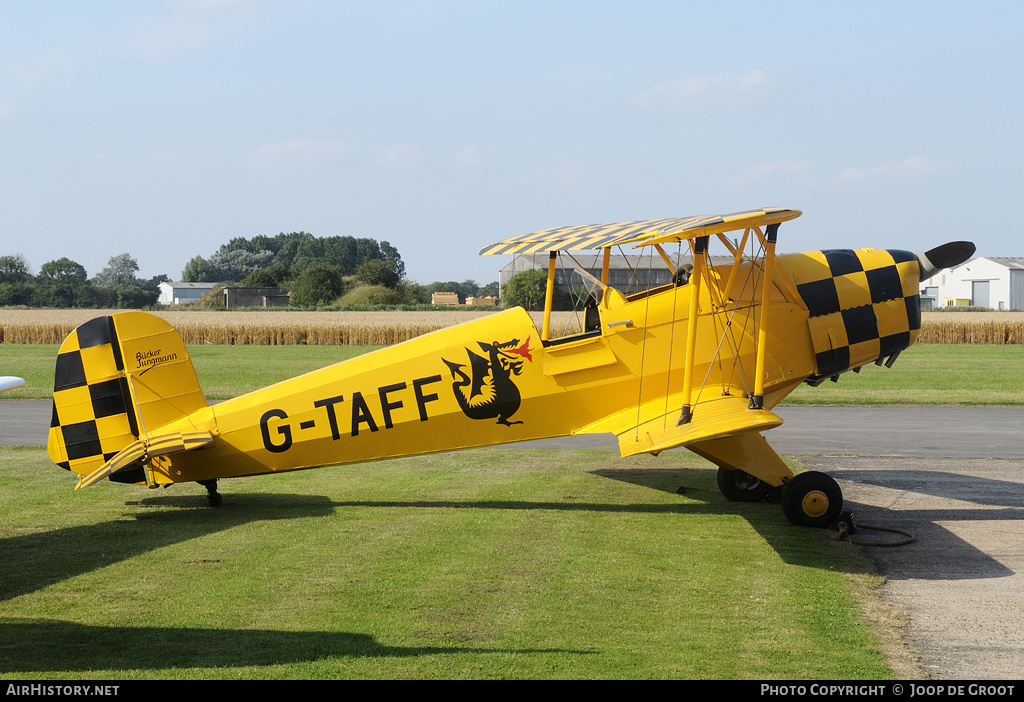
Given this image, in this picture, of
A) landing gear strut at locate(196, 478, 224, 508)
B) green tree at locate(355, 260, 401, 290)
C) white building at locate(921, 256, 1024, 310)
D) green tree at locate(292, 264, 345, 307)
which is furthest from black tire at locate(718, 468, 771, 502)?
white building at locate(921, 256, 1024, 310)

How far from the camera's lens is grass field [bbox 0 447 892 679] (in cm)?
561

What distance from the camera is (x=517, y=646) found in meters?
5.82

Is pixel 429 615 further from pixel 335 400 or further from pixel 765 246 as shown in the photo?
pixel 765 246

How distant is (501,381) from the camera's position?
9586mm

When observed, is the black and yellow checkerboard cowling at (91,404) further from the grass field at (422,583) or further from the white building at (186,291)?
the white building at (186,291)

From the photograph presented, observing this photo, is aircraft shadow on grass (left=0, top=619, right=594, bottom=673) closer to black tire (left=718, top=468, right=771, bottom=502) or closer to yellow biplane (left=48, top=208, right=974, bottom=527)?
yellow biplane (left=48, top=208, right=974, bottom=527)

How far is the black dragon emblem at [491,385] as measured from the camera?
31.4 ft

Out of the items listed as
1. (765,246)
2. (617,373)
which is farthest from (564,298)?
(765,246)

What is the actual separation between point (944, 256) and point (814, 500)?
3.47 metres

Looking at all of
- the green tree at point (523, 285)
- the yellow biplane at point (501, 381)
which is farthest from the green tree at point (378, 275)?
the yellow biplane at point (501, 381)

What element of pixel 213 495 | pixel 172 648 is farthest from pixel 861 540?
pixel 213 495

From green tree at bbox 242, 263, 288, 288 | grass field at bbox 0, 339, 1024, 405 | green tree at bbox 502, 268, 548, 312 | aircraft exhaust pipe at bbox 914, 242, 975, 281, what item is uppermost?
green tree at bbox 242, 263, 288, 288

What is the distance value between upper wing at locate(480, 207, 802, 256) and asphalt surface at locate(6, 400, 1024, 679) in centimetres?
350
